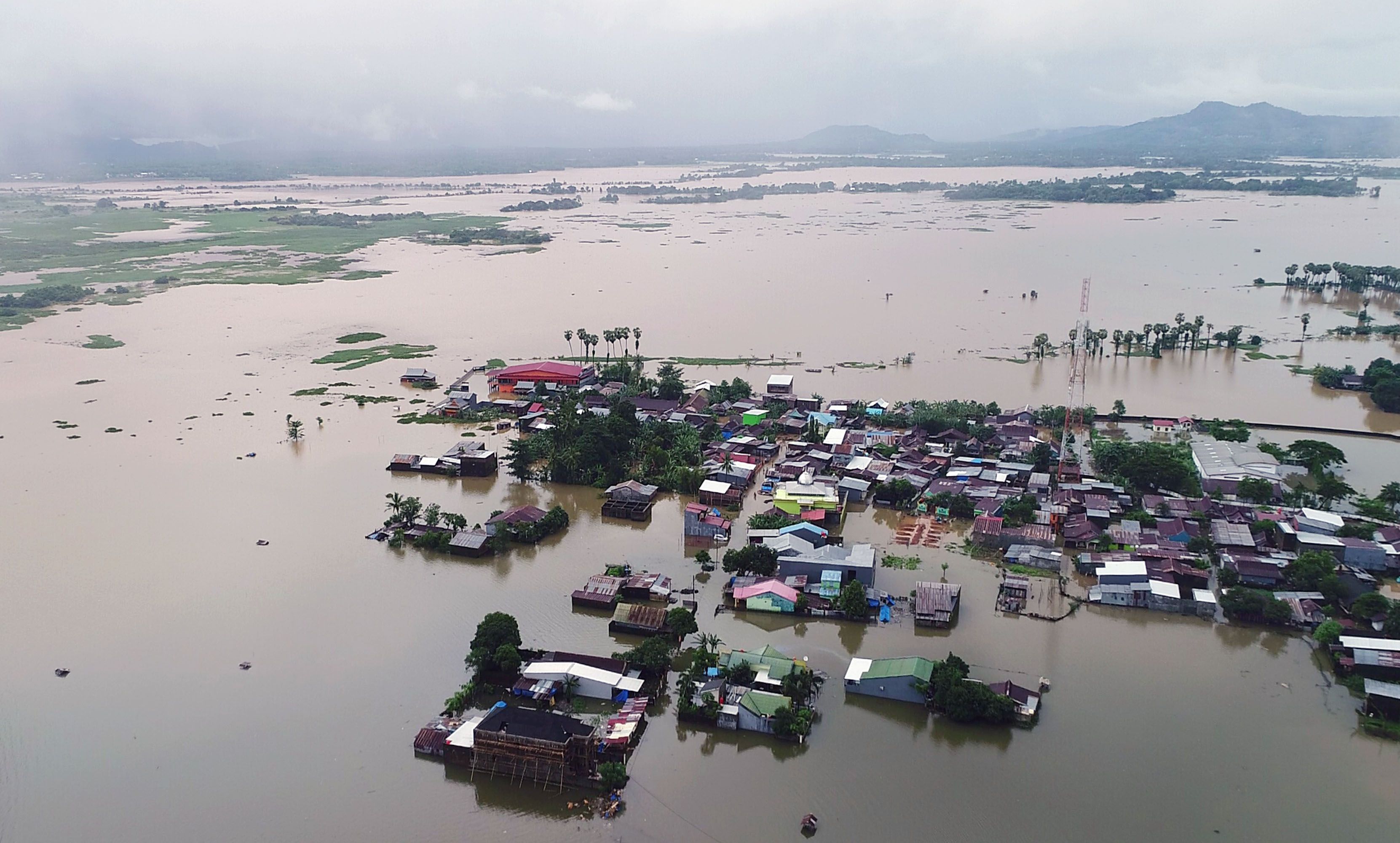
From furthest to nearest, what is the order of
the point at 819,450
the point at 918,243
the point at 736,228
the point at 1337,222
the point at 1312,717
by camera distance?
the point at 736,228 < the point at 1337,222 < the point at 918,243 < the point at 819,450 < the point at 1312,717

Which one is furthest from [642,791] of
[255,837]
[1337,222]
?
[1337,222]

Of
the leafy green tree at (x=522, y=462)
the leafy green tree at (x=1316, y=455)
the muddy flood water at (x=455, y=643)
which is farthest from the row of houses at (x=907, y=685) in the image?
the leafy green tree at (x=1316, y=455)

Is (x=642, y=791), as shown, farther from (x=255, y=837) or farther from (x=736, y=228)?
(x=736, y=228)

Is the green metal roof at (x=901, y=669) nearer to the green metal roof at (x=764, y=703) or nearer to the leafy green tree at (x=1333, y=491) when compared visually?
the green metal roof at (x=764, y=703)

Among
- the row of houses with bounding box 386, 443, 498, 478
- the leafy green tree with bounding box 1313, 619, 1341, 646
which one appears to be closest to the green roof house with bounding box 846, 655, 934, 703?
the leafy green tree with bounding box 1313, 619, 1341, 646

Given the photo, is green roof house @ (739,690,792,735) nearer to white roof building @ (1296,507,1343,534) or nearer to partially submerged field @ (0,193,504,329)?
white roof building @ (1296,507,1343,534)

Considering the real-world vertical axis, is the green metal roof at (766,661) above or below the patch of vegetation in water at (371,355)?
below
